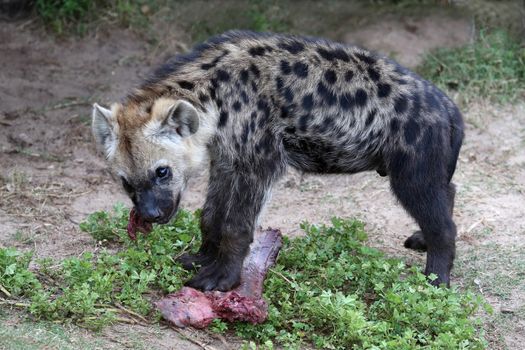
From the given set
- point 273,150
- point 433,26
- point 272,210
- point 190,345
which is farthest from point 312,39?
point 433,26

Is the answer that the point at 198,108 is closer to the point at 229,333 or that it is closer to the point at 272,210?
the point at 229,333

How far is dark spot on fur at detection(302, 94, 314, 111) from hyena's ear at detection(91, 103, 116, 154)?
3.09 ft

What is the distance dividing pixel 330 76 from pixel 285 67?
0.23 metres

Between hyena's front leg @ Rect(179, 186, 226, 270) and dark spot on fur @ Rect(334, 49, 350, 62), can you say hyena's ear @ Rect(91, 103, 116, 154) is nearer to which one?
hyena's front leg @ Rect(179, 186, 226, 270)

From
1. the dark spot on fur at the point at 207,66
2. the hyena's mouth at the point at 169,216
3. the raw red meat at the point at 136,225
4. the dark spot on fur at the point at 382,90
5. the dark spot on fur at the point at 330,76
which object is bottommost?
the raw red meat at the point at 136,225

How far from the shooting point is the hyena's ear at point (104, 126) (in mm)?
4109

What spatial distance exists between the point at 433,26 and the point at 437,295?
373 centimetres

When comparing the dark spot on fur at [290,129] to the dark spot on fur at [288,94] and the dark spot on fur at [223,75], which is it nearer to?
the dark spot on fur at [288,94]

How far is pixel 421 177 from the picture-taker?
14.6ft

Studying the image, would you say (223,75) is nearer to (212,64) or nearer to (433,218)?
(212,64)

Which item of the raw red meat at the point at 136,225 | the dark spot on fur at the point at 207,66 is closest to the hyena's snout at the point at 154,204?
the raw red meat at the point at 136,225

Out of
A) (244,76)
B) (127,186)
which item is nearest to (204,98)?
(244,76)

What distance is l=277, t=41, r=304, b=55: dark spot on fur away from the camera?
4.47 m

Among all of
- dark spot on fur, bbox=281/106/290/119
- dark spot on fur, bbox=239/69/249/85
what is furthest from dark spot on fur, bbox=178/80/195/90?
dark spot on fur, bbox=281/106/290/119
